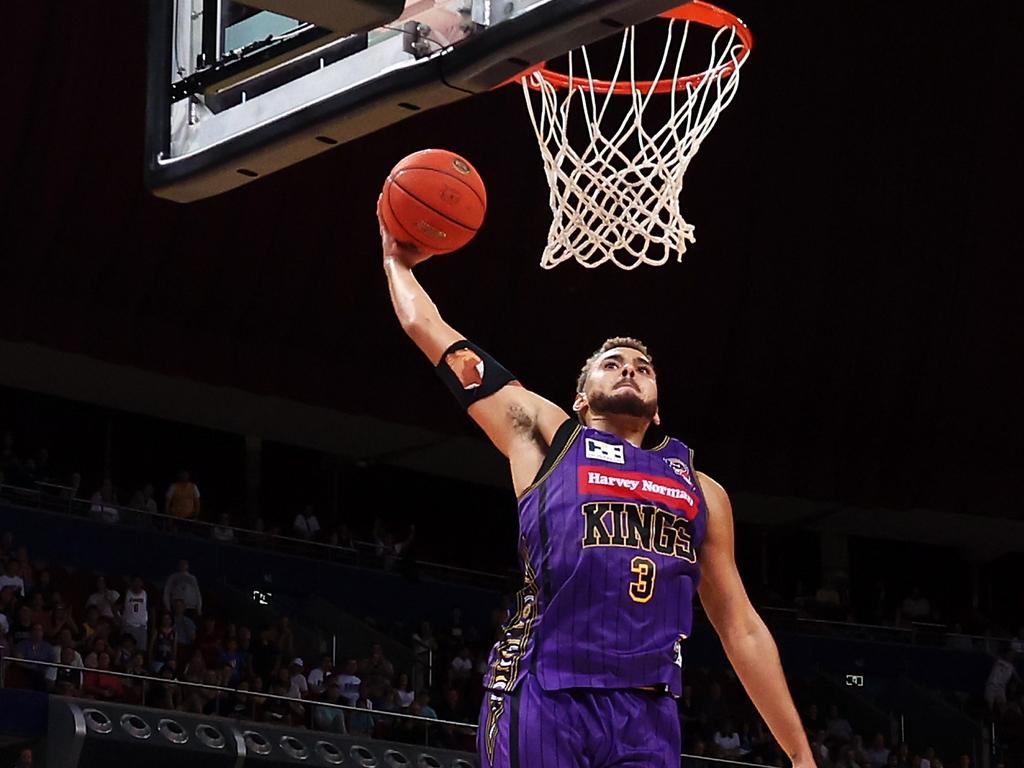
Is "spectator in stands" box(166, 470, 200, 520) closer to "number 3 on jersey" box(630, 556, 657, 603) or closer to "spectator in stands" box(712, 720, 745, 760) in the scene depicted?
"spectator in stands" box(712, 720, 745, 760)

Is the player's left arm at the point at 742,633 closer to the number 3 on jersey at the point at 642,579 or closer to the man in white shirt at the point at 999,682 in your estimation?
the number 3 on jersey at the point at 642,579

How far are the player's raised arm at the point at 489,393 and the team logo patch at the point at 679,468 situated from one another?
0.31 metres

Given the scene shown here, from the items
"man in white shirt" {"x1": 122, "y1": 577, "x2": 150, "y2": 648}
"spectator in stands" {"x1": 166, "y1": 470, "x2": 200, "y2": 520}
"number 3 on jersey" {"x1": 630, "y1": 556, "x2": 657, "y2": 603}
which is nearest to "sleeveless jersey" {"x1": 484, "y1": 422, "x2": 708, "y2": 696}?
"number 3 on jersey" {"x1": 630, "y1": 556, "x2": 657, "y2": 603}

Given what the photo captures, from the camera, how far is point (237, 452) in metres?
20.1

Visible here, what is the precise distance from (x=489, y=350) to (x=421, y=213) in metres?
13.1

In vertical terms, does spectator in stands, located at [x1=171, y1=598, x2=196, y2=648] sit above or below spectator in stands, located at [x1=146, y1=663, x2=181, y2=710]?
above

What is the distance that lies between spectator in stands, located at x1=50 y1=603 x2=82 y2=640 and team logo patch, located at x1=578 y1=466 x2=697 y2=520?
936 cm

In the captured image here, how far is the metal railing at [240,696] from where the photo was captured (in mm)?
12891

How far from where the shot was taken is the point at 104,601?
48.6 feet

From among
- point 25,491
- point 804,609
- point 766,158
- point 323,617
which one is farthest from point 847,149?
point 25,491

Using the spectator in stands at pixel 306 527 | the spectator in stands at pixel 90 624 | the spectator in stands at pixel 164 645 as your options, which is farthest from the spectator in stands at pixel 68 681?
Result: the spectator in stands at pixel 306 527

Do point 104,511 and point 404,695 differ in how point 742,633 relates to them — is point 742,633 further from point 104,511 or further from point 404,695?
point 104,511

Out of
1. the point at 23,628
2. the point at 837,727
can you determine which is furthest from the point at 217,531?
the point at 837,727

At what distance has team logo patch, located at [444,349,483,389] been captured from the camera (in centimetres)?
532
